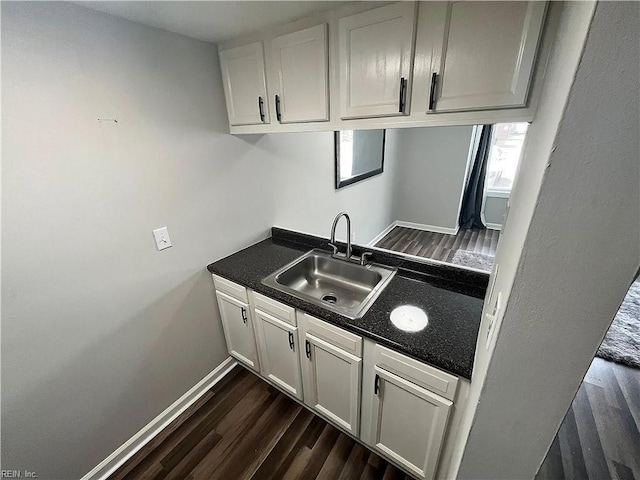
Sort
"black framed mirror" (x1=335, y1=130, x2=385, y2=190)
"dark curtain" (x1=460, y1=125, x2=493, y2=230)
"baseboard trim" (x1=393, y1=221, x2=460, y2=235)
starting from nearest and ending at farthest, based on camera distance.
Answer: "black framed mirror" (x1=335, y1=130, x2=385, y2=190) < "dark curtain" (x1=460, y1=125, x2=493, y2=230) < "baseboard trim" (x1=393, y1=221, x2=460, y2=235)

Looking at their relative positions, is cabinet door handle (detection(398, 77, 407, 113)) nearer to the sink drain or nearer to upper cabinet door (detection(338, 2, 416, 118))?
upper cabinet door (detection(338, 2, 416, 118))

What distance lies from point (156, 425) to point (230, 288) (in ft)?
3.11

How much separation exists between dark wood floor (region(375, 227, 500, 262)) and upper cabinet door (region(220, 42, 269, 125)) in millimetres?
2900

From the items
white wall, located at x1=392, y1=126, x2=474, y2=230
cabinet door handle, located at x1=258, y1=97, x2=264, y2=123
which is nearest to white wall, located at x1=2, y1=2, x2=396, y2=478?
cabinet door handle, located at x1=258, y1=97, x2=264, y2=123

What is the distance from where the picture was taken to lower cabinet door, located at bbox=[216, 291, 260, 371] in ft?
5.45

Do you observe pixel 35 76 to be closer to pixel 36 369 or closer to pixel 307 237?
pixel 36 369

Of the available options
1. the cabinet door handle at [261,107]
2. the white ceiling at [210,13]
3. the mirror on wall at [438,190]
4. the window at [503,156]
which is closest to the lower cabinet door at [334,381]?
the cabinet door handle at [261,107]

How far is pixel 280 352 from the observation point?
156cm

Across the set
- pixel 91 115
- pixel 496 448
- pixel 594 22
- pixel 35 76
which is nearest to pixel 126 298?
pixel 91 115

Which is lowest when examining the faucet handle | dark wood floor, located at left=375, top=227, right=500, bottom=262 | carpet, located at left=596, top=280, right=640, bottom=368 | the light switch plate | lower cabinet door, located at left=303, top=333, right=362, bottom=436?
carpet, located at left=596, top=280, right=640, bottom=368

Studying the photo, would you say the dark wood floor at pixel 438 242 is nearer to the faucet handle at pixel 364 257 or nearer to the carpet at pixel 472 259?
the carpet at pixel 472 259

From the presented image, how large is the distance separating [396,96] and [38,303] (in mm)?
1714

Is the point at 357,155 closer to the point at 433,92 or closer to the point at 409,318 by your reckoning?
the point at 433,92

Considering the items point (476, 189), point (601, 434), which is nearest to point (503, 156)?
point (476, 189)
